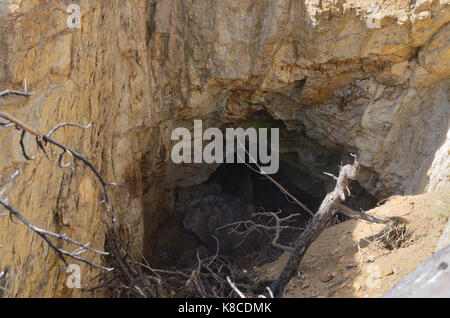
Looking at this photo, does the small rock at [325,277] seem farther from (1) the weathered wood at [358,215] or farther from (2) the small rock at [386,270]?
(1) the weathered wood at [358,215]

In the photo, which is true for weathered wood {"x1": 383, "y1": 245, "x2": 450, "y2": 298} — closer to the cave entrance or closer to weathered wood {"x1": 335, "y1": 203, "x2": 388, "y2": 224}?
weathered wood {"x1": 335, "y1": 203, "x2": 388, "y2": 224}

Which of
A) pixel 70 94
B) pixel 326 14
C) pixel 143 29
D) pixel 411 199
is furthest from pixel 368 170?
pixel 70 94

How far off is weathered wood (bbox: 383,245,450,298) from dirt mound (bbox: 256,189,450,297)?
0.74m

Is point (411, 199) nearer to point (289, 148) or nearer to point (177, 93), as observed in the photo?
point (289, 148)

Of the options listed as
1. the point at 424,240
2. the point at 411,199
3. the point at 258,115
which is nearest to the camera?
the point at 424,240

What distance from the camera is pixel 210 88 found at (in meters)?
5.35

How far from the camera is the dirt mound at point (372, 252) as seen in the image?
3.26 meters

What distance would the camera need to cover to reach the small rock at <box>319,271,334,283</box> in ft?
11.4

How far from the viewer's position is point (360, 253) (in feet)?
11.8

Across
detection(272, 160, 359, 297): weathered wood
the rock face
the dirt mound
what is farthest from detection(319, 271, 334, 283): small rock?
the rock face

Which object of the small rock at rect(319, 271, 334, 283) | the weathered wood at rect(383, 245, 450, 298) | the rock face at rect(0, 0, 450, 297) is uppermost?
the rock face at rect(0, 0, 450, 297)

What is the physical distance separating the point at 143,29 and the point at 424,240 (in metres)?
3.41

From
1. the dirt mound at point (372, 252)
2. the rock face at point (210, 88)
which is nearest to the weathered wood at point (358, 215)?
the dirt mound at point (372, 252)

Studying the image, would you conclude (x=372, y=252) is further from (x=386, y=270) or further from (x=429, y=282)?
(x=429, y=282)
